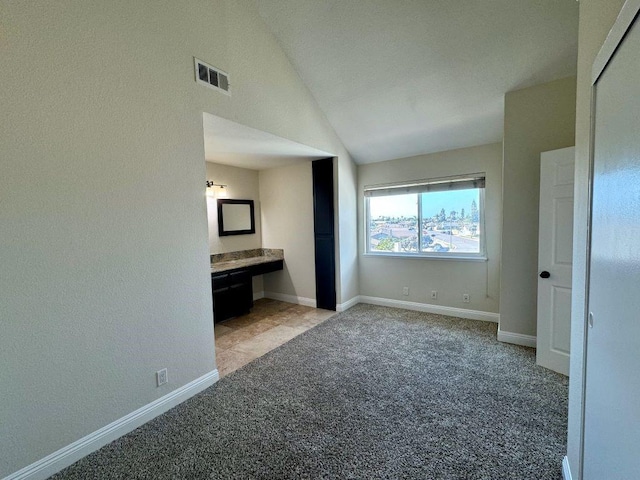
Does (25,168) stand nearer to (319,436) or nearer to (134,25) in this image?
(134,25)

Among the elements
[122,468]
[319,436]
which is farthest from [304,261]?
[122,468]

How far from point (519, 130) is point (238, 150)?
305 cm

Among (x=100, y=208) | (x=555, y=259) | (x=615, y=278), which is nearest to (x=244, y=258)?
(x=100, y=208)

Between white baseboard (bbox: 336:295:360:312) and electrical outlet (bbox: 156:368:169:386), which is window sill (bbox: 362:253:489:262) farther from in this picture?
electrical outlet (bbox: 156:368:169:386)

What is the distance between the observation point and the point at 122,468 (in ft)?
5.52

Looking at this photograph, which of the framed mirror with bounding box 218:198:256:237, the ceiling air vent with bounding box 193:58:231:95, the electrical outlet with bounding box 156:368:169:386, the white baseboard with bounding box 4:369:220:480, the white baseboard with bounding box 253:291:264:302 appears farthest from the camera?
the white baseboard with bounding box 253:291:264:302

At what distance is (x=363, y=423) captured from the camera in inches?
77.7

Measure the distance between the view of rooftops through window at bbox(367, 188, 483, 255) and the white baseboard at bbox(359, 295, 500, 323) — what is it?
0.76m

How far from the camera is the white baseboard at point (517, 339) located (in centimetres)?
305

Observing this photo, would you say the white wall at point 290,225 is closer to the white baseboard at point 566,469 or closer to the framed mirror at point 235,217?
the framed mirror at point 235,217

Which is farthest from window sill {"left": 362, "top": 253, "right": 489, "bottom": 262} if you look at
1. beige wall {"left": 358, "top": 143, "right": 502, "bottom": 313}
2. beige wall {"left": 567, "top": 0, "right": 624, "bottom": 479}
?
beige wall {"left": 567, "top": 0, "right": 624, "bottom": 479}

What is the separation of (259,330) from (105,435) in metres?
1.99

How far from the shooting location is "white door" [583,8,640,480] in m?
0.82

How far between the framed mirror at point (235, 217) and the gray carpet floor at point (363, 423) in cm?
236
